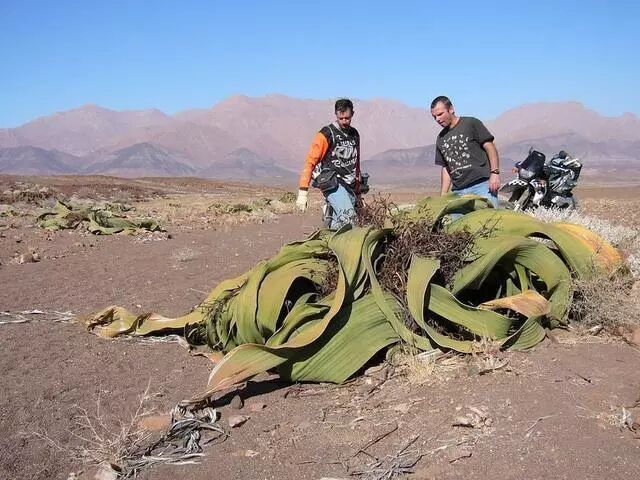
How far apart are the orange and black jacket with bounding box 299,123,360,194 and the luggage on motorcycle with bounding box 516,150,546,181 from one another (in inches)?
71.7

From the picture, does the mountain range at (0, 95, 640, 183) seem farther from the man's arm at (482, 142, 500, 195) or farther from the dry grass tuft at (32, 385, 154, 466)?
the dry grass tuft at (32, 385, 154, 466)

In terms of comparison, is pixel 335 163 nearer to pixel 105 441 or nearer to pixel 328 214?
pixel 328 214

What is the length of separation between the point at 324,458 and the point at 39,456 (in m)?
1.26

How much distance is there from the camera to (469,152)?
5133mm

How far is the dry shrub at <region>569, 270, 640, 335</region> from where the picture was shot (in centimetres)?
331

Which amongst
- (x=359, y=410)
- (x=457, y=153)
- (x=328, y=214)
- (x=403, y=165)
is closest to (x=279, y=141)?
(x=403, y=165)

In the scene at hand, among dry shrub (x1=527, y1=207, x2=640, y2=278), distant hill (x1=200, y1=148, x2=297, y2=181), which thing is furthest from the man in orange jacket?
distant hill (x1=200, y1=148, x2=297, y2=181)

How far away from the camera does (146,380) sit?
3.66 m

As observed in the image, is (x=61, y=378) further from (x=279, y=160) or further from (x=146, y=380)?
(x=279, y=160)

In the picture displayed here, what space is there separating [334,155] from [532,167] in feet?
6.98

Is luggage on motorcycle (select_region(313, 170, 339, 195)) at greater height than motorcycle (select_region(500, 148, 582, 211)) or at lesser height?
greater

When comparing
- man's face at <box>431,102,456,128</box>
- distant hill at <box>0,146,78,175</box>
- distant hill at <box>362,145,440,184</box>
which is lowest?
distant hill at <box>362,145,440,184</box>

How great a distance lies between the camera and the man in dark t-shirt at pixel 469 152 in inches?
202

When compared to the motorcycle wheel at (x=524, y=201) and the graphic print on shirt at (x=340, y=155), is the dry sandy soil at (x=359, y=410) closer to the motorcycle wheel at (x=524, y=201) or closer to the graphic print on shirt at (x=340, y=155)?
the graphic print on shirt at (x=340, y=155)
